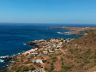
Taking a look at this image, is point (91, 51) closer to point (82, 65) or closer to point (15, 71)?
point (82, 65)

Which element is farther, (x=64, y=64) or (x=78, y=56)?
(x=78, y=56)

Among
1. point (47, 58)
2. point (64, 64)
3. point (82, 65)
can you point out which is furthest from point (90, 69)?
point (47, 58)

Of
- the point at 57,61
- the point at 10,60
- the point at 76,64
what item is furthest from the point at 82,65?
the point at 10,60

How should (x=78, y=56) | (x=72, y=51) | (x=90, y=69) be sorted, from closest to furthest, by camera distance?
1. (x=90, y=69)
2. (x=78, y=56)
3. (x=72, y=51)

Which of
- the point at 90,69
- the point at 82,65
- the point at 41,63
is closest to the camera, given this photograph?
the point at 90,69

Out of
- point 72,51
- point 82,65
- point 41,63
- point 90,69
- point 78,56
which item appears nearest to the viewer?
point 90,69

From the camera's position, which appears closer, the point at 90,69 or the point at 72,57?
the point at 90,69

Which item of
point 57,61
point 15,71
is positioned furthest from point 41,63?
point 15,71

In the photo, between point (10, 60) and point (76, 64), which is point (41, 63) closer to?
point (76, 64)

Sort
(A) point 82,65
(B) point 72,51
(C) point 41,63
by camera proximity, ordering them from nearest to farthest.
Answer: (A) point 82,65
(C) point 41,63
(B) point 72,51
